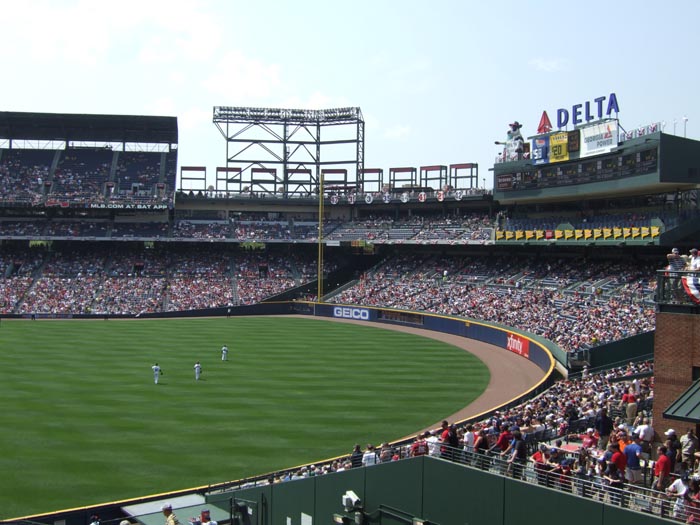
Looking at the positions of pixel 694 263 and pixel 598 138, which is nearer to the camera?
pixel 694 263

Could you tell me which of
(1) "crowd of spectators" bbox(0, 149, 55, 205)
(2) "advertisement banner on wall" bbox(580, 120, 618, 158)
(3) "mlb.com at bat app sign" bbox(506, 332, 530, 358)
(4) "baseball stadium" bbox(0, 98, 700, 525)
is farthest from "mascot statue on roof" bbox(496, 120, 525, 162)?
(1) "crowd of spectators" bbox(0, 149, 55, 205)

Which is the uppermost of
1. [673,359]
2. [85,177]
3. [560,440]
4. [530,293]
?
[85,177]

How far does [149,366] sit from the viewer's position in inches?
1334

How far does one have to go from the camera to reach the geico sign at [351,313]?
191 feet

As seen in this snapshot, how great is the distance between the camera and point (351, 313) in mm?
59281

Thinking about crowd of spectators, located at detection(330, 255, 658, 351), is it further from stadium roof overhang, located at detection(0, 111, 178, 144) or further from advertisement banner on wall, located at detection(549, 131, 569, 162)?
stadium roof overhang, located at detection(0, 111, 178, 144)

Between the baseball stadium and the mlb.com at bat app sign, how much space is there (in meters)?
0.20

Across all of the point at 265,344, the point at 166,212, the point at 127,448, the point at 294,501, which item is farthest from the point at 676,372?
the point at 166,212

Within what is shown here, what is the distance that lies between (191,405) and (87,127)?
56579 mm

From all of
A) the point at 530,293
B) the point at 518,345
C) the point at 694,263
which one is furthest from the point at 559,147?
the point at 694,263

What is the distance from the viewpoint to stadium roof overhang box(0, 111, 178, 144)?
72.0 metres

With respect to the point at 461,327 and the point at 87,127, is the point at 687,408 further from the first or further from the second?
the point at 87,127

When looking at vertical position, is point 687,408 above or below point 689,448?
above

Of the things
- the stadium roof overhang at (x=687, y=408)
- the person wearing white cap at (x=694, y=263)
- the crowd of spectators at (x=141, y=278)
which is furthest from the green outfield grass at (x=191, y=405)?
the crowd of spectators at (x=141, y=278)
